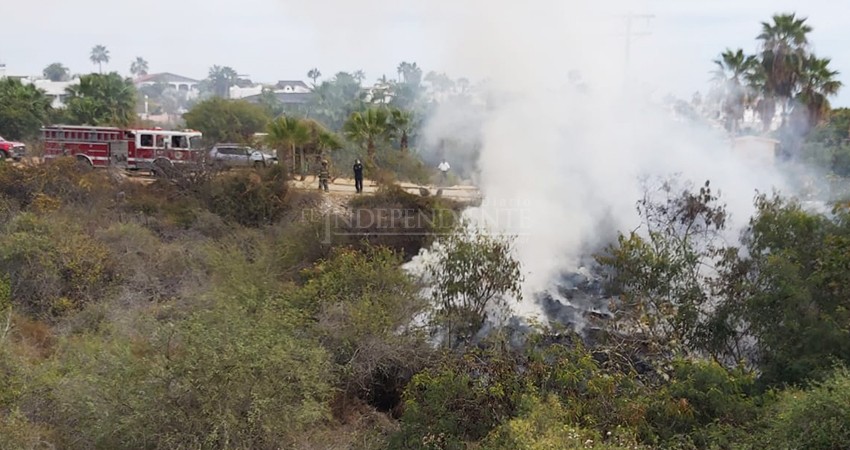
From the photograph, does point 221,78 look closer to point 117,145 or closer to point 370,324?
point 117,145

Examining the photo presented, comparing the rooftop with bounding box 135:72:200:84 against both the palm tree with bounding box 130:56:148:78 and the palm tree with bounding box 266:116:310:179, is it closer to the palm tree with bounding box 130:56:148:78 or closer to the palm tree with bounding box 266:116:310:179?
the palm tree with bounding box 130:56:148:78

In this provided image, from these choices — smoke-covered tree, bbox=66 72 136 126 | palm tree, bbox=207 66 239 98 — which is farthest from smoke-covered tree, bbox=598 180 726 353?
palm tree, bbox=207 66 239 98

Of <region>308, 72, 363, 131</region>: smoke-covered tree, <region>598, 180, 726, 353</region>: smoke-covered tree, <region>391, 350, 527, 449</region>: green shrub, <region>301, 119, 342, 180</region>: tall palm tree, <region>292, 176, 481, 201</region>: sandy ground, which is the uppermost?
<region>308, 72, 363, 131</region>: smoke-covered tree

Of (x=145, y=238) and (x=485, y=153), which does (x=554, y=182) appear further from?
(x=145, y=238)

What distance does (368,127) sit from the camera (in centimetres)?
2372

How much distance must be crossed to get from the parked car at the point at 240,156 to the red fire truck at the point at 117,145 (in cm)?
73

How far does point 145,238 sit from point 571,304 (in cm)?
916

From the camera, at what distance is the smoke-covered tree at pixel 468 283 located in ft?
38.2

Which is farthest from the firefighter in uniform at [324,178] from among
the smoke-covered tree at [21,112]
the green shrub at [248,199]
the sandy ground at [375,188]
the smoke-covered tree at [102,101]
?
the smoke-covered tree at [21,112]

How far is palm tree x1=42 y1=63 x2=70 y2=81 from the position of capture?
11500 cm

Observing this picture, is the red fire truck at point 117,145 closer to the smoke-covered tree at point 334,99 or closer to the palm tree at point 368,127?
the palm tree at point 368,127

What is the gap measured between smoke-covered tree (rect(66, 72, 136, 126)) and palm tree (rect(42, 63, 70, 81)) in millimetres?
91955

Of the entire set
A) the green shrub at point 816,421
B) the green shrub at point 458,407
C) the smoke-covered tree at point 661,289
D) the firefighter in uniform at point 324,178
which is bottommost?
the green shrub at point 458,407

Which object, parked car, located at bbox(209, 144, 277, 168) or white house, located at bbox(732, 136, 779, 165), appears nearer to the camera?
white house, located at bbox(732, 136, 779, 165)
